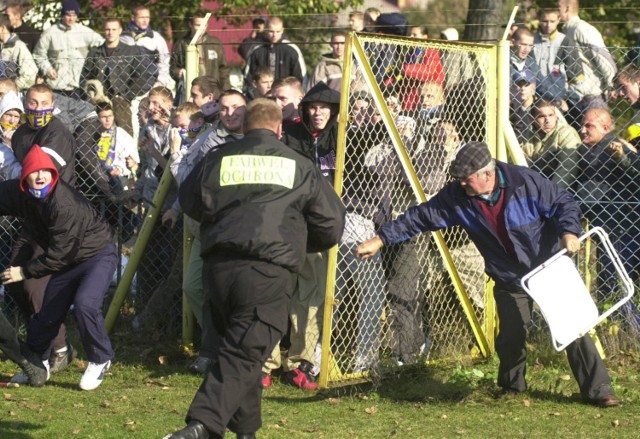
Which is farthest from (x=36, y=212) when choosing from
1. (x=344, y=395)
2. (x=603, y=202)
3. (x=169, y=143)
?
(x=603, y=202)

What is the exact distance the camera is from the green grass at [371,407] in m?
7.40

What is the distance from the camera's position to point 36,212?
8469 mm

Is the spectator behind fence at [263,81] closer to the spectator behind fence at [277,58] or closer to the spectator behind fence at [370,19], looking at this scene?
the spectator behind fence at [277,58]

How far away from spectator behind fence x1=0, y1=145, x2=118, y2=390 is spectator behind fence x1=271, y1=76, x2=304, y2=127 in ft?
5.41

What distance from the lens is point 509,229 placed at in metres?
7.79

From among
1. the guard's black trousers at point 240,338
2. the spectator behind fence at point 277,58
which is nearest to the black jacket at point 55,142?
the spectator behind fence at point 277,58

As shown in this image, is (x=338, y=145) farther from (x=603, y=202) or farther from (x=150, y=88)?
(x=150, y=88)

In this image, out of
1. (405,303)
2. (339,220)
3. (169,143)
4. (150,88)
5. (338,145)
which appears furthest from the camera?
(150,88)

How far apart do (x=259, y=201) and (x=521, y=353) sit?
2.65 meters

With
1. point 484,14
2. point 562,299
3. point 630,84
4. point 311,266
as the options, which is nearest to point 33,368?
point 311,266

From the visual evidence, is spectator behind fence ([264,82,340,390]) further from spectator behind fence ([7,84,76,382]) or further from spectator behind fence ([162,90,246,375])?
spectator behind fence ([7,84,76,382])

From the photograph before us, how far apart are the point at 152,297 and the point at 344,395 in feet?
7.45

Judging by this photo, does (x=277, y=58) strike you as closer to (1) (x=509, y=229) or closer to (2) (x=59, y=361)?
(2) (x=59, y=361)

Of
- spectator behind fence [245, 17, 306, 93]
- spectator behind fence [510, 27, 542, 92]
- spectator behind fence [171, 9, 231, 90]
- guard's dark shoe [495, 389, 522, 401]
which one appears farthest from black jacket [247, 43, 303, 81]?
guard's dark shoe [495, 389, 522, 401]
